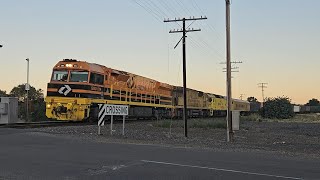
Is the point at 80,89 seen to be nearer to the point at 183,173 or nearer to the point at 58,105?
the point at 58,105

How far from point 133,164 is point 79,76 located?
57.3ft

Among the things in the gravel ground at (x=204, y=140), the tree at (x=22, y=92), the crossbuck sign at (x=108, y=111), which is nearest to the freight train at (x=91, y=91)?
the gravel ground at (x=204, y=140)

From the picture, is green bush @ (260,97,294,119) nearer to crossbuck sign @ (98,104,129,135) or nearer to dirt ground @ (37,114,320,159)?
dirt ground @ (37,114,320,159)

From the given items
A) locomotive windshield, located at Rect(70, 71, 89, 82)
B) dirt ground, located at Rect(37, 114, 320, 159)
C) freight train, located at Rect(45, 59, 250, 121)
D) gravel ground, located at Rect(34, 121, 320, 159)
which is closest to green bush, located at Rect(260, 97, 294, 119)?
freight train, located at Rect(45, 59, 250, 121)

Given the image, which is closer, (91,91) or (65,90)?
(65,90)

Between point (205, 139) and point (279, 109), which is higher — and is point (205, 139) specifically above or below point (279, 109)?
below

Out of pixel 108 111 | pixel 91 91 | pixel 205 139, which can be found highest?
pixel 91 91

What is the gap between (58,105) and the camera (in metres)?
26.2

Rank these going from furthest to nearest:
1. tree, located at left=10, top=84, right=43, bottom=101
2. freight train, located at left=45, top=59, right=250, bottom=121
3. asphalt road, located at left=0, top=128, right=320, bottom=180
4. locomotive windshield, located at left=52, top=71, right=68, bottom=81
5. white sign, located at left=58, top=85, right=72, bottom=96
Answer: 1. tree, located at left=10, top=84, right=43, bottom=101
2. locomotive windshield, located at left=52, top=71, right=68, bottom=81
3. white sign, located at left=58, top=85, right=72, bottom=96
4. freight train, located at left=45, top=59, right=250, bottom=121
5. asphalt road, located at left=0, top=128, right=320, bottom=180

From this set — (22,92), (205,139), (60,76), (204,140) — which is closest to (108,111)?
(204,140)

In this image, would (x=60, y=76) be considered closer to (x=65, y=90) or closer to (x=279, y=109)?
(x=65, y=90)

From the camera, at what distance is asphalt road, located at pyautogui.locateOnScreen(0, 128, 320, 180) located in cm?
910

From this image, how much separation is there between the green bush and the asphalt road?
208ft

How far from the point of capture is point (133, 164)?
34.7 ft
